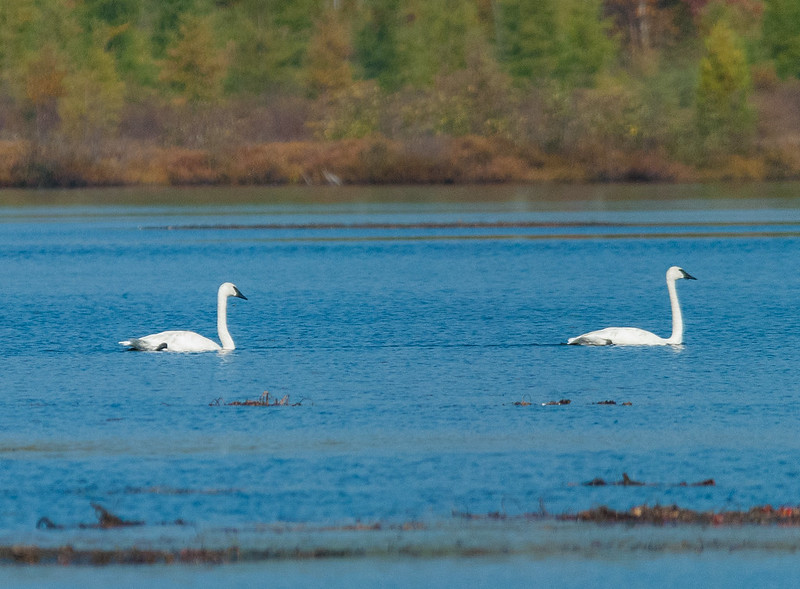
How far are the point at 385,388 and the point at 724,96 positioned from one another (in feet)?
243

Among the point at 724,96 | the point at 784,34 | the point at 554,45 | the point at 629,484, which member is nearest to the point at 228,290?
the point at 629,484

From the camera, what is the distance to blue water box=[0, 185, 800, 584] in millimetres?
10883

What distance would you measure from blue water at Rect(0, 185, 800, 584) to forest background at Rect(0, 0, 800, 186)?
136 feet

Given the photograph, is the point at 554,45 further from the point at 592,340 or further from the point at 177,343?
the point at 177,343

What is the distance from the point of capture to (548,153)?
275 ft

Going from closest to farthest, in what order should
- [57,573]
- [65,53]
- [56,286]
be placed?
[57,573] → [56,286] → [65,53]

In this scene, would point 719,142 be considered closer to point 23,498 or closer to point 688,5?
point 688,5

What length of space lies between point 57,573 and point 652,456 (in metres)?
5.34

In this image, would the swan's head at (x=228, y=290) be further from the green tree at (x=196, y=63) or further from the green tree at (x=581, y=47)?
the green tree at (x=581, y=47)

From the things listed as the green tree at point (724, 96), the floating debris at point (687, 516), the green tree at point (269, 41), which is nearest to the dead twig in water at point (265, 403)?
the floating debris at point (687, 516)

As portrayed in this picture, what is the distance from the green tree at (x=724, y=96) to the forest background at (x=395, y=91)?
12cm

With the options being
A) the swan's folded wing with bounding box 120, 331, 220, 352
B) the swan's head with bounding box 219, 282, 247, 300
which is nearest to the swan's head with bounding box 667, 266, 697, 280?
the swan's head with bounding box 219, 282, 247, 300

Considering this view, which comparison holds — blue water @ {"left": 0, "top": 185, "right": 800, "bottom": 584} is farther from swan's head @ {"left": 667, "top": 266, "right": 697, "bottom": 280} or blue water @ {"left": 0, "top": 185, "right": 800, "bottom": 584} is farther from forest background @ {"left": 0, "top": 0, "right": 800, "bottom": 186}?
forest background @ {"left": 0, "top": 0, "right": 800, "bottom": 186}

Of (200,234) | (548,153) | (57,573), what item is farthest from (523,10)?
(57,573)
